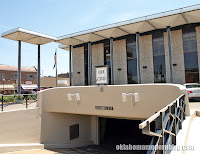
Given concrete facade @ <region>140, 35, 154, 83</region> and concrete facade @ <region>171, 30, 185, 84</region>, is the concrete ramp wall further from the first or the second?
concrete facade @ <region>171, 30, 185, 84</region>

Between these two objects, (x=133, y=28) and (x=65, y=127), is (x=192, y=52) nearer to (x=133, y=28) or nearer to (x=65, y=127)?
(x=133, y=28)

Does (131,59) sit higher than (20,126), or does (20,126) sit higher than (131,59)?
(131,59)

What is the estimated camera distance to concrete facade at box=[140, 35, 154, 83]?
19266 millimetres

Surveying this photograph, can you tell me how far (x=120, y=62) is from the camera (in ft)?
69.7

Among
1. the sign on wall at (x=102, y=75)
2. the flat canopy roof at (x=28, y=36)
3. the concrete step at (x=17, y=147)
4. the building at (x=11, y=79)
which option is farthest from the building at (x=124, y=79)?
the building at (x=11, y=79)

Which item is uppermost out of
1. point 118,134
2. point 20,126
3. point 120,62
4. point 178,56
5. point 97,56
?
point 97,56

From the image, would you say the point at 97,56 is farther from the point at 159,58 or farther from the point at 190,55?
the point at 190,55

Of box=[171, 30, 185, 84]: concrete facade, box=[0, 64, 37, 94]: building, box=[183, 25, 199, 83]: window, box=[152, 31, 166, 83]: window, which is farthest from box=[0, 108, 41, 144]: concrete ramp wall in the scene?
box=[0, 64, 37, 94]: building

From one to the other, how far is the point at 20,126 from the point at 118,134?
12023 millimetres

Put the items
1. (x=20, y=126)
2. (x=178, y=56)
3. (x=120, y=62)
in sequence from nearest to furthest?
(x=20, y=126)
(x=178, y=56)
(x=120, y=62)

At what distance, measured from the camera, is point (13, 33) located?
1677cm

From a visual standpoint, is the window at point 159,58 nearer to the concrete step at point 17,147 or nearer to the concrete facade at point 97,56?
the concrete facade at point 97,56

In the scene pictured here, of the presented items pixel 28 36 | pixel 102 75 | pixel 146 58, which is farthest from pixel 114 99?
pixel 28 36

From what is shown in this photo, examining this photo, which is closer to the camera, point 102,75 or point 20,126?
point 102,75
